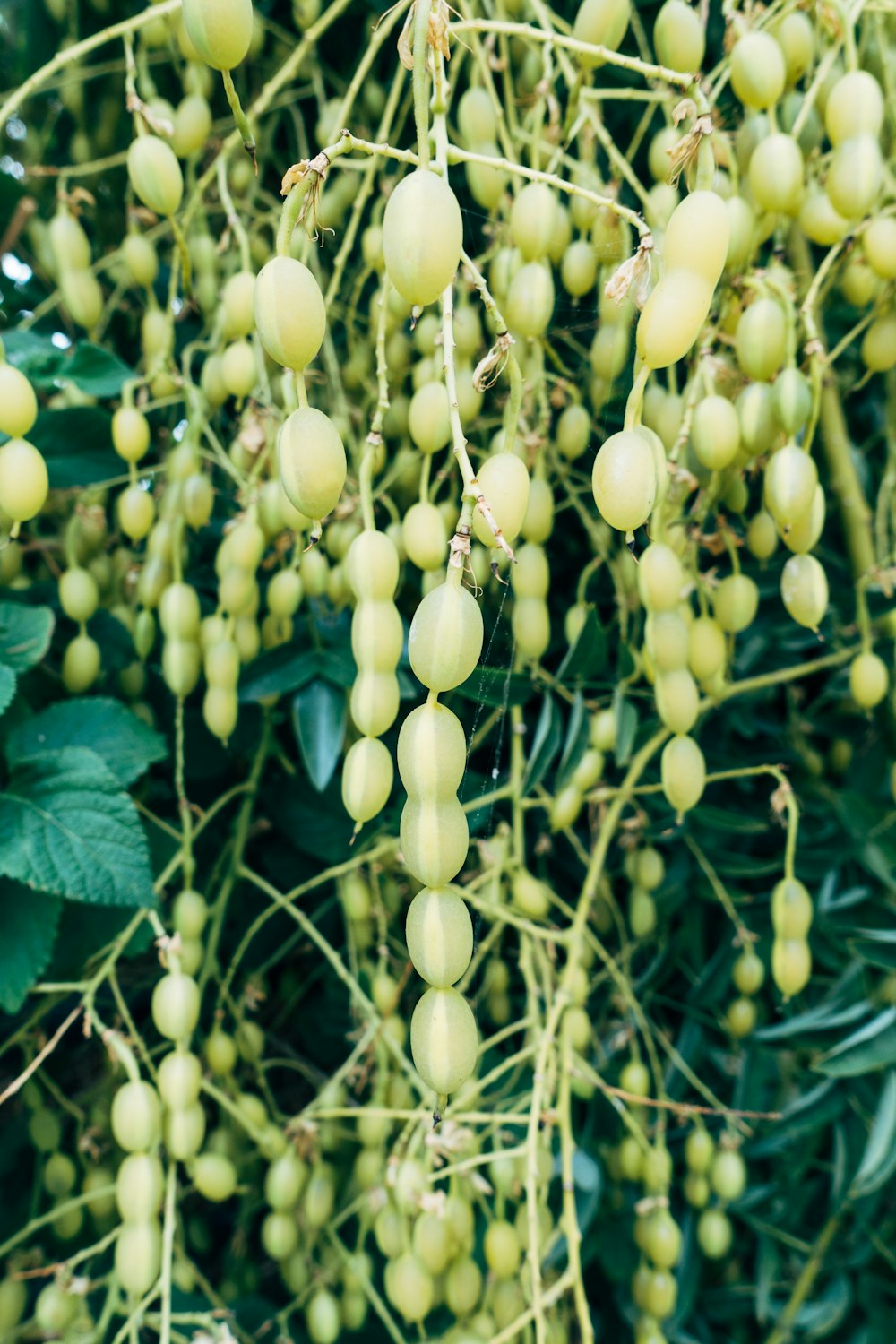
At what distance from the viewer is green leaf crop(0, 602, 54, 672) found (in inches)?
32.9

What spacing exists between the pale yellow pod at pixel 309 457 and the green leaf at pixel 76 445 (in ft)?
1.68

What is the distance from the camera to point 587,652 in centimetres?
85

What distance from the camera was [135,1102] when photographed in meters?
0.74

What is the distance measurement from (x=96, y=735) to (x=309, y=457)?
49cm

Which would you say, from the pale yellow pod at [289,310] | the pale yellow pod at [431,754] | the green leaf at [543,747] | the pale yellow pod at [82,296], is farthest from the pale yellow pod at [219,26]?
the green leaf at [543,747]

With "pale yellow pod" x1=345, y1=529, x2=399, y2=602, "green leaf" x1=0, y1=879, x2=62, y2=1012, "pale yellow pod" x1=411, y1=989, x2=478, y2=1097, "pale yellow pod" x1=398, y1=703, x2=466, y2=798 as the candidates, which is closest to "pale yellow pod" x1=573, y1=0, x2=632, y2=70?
"pale yellow pod" x1=345, y1=529, x2=399, y2=602

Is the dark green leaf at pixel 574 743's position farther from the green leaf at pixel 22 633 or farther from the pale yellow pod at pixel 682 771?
the green leaf at pixel 22 633

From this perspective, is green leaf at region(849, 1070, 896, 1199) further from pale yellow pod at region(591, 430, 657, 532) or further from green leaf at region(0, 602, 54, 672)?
green leaf at region(0, 602, 54, 672)

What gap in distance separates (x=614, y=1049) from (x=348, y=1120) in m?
0.28

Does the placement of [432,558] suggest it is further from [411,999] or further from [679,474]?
[411,999]

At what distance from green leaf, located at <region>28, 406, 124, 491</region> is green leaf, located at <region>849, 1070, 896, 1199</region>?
915 mm

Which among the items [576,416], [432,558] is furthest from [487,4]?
[432,558]

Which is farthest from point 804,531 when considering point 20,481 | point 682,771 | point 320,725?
point 20,481

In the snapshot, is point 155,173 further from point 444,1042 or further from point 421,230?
point 444,1042
